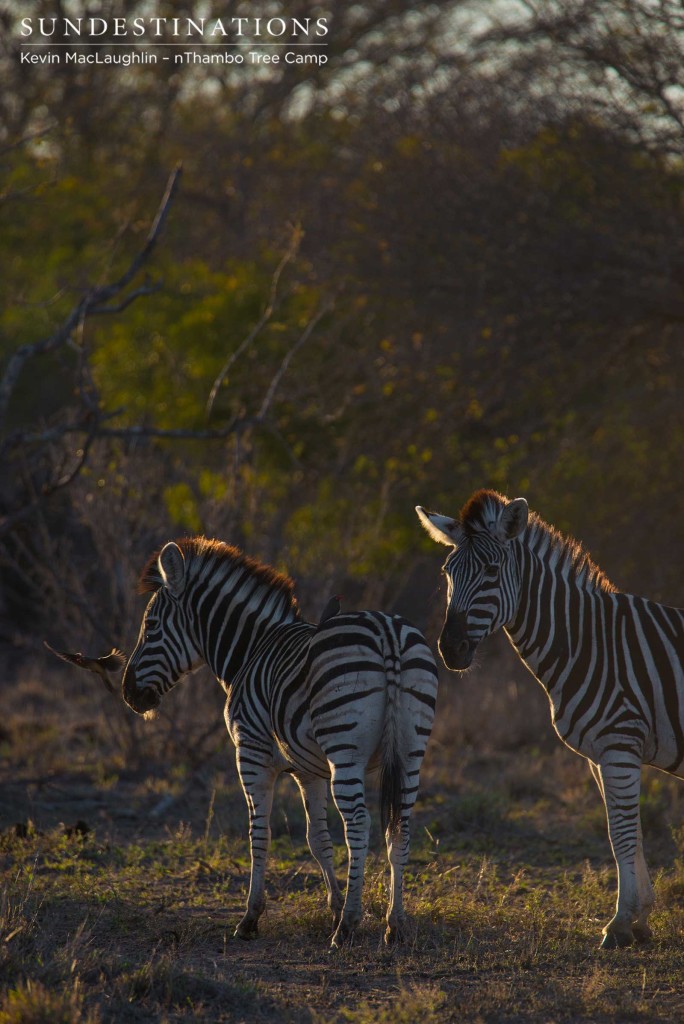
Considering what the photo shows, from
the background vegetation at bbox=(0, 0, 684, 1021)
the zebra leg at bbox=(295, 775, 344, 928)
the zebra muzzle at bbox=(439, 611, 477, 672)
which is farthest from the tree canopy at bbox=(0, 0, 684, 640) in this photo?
the zebra muzzle at bbox=(439, 611, 477, 672)

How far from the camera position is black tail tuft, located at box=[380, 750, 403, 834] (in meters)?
5.61

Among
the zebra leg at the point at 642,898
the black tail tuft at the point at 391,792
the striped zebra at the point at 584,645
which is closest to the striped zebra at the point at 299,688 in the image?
the black tail tuft at the point at 391,792

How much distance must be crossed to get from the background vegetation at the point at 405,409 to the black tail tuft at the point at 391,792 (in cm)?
154

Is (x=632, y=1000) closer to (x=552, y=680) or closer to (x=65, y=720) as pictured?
(x=552, y=680)

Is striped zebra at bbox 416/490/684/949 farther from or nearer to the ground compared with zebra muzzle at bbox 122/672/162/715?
farther from the ground

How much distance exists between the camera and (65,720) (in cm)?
1292

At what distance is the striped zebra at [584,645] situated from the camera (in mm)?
5938

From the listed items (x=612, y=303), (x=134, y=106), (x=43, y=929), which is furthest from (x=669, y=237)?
(x=134, y=106)

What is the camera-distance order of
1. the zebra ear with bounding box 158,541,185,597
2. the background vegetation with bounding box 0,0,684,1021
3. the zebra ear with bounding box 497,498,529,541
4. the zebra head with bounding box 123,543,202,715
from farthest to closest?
the background vegetation with bounding box 0,0,684,1021 < the zebra head with bounding box 123,543,202,715 < the zebra ear with bounding box 158,541,185,597 < the zebra ear with bounding box 497,498,529,541

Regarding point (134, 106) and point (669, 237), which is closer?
point (669, 237)

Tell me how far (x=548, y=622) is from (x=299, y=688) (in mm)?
1357

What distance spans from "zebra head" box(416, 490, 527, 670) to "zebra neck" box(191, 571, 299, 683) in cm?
98

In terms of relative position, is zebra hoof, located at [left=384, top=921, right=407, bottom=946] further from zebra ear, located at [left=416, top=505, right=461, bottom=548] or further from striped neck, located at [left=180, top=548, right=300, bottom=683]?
zebra ear, located at [left=416, top=505, right=461, bottom=548]

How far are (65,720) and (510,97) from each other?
8277 mm
